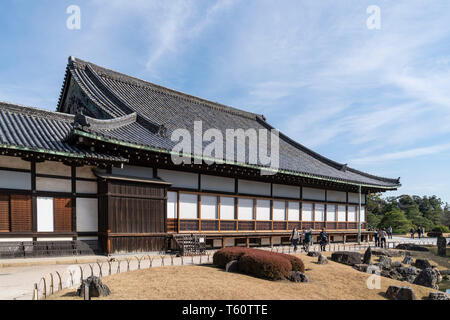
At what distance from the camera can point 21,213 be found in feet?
42.9

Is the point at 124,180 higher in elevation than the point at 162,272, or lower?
higher

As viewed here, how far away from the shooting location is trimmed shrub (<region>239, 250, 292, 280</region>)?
1130cm

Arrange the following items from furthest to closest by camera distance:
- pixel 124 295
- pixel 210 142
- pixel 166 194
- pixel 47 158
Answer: pixel 210 142
pixel 166 194
pixel 47 158
pixel 124 295

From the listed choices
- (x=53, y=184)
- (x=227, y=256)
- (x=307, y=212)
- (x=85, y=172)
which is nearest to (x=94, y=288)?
(x=227, y=256)

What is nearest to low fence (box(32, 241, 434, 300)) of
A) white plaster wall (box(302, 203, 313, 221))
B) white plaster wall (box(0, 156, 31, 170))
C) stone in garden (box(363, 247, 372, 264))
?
white plaster wall (box(0, 156, 31, 170))

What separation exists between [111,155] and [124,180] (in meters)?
1.20

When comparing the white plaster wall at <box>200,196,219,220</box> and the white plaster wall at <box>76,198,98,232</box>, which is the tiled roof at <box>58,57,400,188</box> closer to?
the white plaster wall at <box>76,198,98,232</box>

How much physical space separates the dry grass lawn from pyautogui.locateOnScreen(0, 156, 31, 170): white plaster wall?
6.30 meters

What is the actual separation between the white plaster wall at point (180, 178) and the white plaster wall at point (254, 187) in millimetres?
3249

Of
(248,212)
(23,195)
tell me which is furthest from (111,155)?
(248,212)

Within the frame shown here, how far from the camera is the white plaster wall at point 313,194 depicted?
2361 centimetres

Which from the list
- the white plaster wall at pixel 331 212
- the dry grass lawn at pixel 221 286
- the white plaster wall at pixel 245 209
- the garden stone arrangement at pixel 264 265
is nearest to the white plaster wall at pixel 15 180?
the dry grass lawn at pixel 221 286

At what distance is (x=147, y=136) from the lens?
16.2 m
